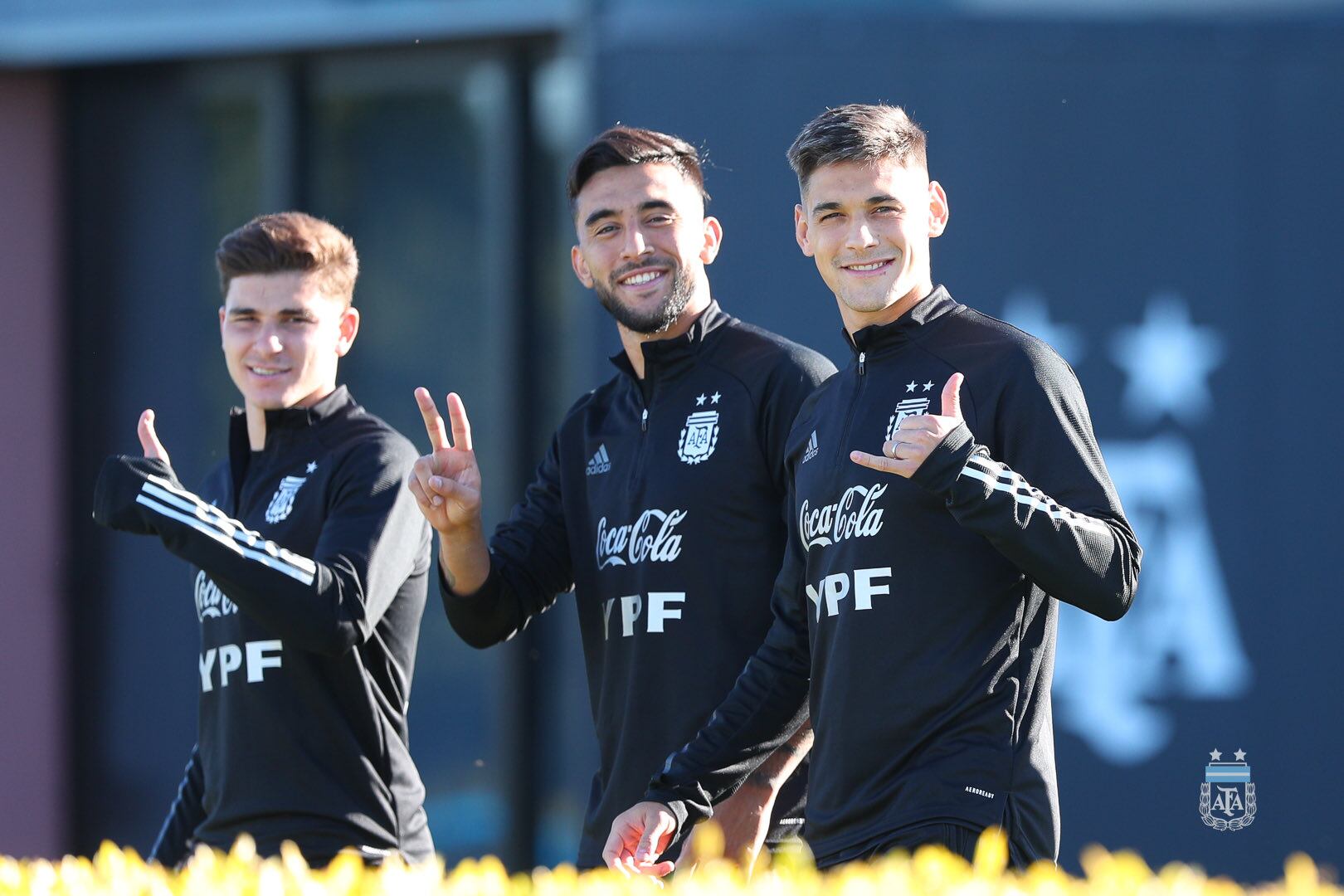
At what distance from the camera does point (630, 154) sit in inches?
132

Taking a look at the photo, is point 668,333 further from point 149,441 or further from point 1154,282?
point 1154,282

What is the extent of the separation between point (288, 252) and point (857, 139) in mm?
1411

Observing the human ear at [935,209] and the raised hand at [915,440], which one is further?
the human ear at [935,209]

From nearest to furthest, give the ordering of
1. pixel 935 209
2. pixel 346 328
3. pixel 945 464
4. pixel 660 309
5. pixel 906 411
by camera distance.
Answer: pixel 945 464 → pixel 906 411 → pixel 935 209 → pixel 660 309 → pixel 346 328

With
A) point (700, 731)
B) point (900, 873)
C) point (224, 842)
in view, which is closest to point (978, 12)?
point (700, 731)

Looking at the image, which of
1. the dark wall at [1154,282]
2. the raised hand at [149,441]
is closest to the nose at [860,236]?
the raised hand at [149,441]

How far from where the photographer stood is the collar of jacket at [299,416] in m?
3.53

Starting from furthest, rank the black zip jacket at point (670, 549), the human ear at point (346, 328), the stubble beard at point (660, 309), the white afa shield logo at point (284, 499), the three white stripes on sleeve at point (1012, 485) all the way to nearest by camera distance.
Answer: the human ear at point (346, 328) < the white afa shield logo at point (284, 499) < the stubble beard at point (660, 309) < the black zip jacket at point (670, 549) < the three white stripes on sleeve at point (1012, 485)

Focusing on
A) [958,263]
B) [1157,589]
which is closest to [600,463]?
[958,263]

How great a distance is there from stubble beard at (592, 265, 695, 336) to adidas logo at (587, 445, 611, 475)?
272 millimetres

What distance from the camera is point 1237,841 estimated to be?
5.17 m

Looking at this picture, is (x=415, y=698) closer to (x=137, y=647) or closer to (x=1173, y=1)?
(x=137, y=647)

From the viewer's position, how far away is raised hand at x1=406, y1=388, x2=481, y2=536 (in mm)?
3123

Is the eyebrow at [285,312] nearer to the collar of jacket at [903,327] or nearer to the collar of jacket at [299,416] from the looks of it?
the collar of jacket at [299,416]
